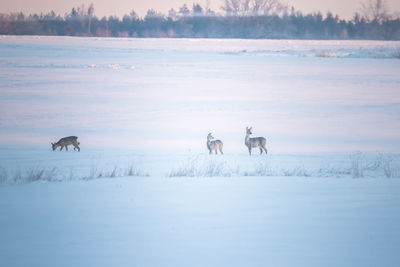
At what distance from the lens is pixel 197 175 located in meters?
10.5

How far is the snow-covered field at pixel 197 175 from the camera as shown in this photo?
6047 mm

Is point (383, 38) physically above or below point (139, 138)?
above

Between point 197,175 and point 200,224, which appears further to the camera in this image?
point 197,175

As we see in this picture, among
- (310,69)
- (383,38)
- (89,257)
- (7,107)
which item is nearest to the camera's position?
(89,257)

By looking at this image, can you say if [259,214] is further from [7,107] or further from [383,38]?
[383,38]

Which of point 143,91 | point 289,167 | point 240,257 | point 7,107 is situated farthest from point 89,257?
point 143,91

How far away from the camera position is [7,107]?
22672 mm

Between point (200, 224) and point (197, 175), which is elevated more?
point (200, 224)

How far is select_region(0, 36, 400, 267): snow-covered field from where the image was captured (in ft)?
19.8

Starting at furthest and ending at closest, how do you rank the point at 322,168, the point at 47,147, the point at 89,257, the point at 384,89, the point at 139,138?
the point at 384,89
the point at 139,138
the point at 47,147
the point at 322,168
the point at 89,257

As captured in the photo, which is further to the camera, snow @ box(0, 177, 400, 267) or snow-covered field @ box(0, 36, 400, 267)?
snow-covered field @ box(0, 36, 400, 267)

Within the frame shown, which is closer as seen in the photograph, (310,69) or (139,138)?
(139,138)

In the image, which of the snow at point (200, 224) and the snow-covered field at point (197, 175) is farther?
the snow-covered field at point (197, 175)

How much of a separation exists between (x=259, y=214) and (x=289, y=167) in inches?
190
